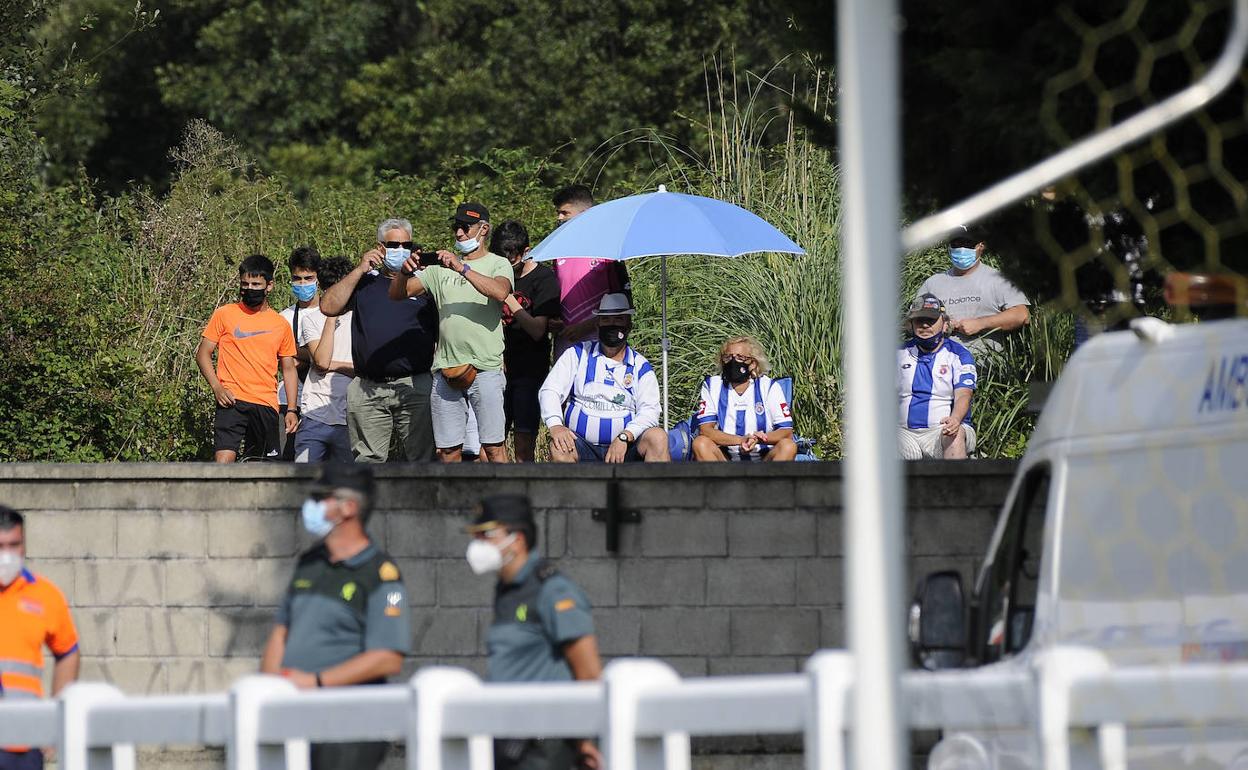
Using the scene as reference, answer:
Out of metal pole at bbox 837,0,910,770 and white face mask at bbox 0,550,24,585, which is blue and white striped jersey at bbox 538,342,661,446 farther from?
metal pole at bbox 837,0,910,770

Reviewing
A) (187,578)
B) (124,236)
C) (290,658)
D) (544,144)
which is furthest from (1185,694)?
(544,144)

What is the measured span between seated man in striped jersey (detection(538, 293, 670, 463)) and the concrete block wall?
0.87 metres

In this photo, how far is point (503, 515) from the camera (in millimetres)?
7082

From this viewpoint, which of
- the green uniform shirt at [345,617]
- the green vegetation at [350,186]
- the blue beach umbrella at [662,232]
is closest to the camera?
the green uniform shirt at [345,617]

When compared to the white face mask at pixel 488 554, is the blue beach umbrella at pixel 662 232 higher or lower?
higher

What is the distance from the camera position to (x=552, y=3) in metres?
33.2

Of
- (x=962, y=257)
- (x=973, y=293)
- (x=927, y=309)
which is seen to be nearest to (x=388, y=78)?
(x=973, y=293)

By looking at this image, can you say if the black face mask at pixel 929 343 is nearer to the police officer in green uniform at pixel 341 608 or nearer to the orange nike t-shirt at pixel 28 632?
the police officer in green uniform at pixel 341 608

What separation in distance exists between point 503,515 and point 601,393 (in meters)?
5.05

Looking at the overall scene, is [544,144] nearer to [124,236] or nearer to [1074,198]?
[124,236]

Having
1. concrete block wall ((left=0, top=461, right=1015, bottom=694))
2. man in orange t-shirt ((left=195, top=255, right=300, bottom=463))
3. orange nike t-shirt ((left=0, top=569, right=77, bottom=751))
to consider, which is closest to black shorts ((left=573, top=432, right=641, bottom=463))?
concrete block wall ((left=0, top=461, right=1015, bottom=694))

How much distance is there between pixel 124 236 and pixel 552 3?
530 inches

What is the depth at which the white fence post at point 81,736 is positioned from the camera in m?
5.85

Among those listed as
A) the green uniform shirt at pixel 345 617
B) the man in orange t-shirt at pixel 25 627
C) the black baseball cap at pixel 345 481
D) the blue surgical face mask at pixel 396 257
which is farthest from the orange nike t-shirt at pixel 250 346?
the green uniform shirt at pixel 345 617
